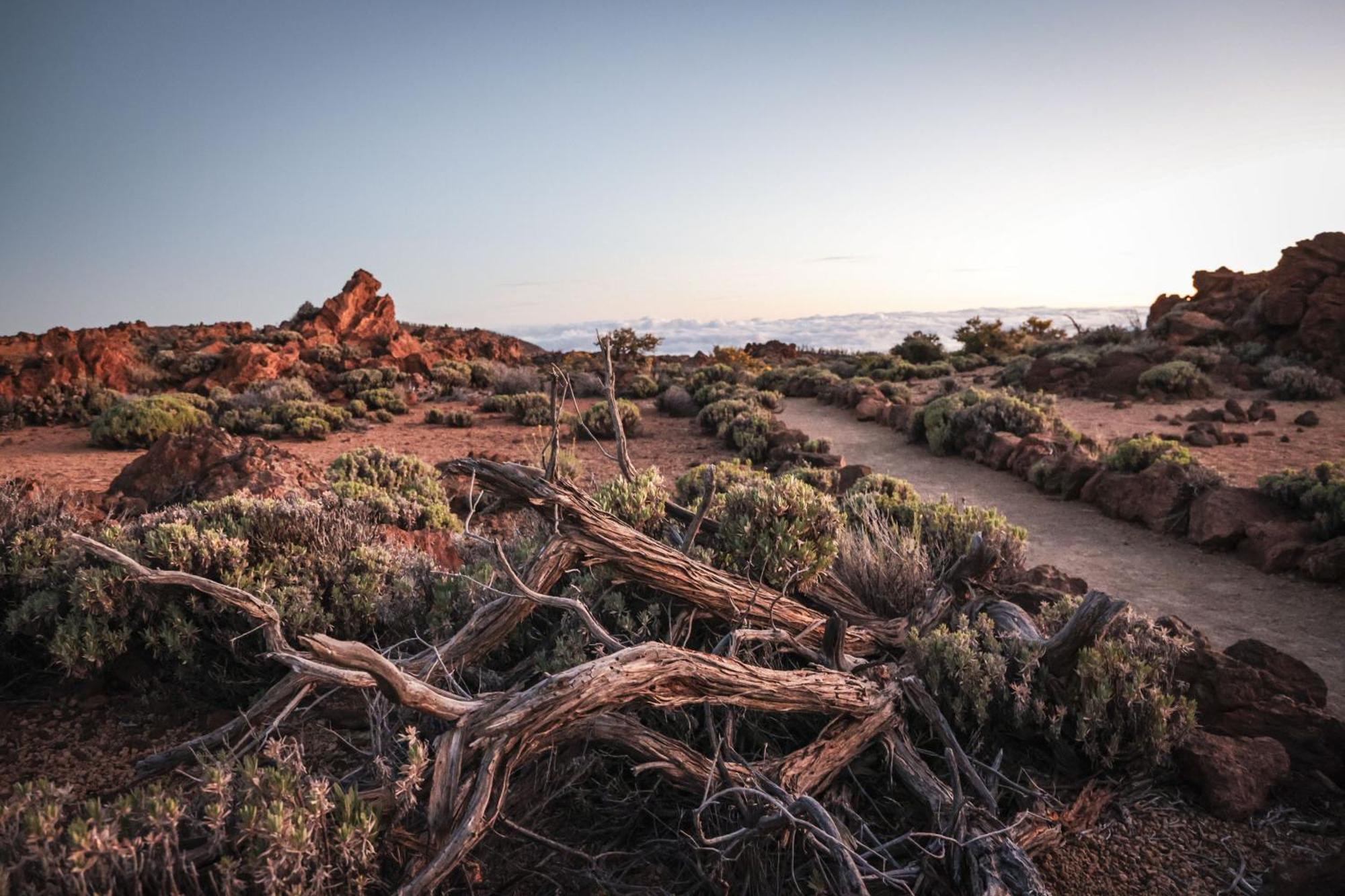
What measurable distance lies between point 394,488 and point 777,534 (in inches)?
207

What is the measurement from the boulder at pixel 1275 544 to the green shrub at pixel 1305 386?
998 cm

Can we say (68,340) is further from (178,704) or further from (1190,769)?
(1190,769)

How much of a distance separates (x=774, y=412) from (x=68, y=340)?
18.3m

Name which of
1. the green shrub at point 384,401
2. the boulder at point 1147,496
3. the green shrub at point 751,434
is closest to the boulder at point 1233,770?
the boulder at point 1147,496

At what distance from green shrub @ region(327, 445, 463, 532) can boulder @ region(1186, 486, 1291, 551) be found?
722cm

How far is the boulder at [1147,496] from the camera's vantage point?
7445 mm

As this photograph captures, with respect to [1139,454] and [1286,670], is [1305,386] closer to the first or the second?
[1139,454]

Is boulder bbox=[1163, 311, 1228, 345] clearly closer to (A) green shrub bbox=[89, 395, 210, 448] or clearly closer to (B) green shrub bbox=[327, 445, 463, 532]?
(B) green shrub bbox=[327, 445, 463, 532]

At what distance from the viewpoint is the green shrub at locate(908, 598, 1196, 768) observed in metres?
3.10

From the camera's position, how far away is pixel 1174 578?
623 cm

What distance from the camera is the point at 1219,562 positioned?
650 centimetres

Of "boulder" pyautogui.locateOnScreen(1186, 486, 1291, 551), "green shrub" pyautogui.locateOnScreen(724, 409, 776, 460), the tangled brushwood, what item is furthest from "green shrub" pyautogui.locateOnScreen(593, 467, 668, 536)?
"green shrub" pyautogui.locateOnScreen(724, 409, 776, 460)

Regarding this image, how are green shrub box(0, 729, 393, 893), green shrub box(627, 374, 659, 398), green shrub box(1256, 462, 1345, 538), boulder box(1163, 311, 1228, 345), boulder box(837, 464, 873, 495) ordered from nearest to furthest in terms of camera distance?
green shrub box(0, 729, 393, 893) → green shrub box(1256, 462, 1345, 538) → boulder box(837, 464, 873, 495) → green shrub box(627, 374, 659, 398) → boulder box(1163, 311, 1228, 345)

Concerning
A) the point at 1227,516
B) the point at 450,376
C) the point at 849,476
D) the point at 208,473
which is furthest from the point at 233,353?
the point at 1227,516
